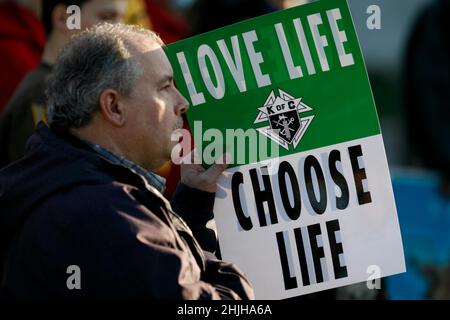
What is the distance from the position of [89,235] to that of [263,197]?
0.85m

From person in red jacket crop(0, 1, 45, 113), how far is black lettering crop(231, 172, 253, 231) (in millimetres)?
1901

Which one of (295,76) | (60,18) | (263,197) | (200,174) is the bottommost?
(263,197)

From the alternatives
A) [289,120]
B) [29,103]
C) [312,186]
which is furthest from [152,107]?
[29,103]

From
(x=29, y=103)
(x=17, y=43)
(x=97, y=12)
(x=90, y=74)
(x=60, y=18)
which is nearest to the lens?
(x=90, y=74)

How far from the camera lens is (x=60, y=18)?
513 centimetres

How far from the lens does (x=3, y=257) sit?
3.41m

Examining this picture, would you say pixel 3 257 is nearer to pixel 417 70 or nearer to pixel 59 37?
pixel 59 37

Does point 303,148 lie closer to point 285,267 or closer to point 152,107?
point 285,267

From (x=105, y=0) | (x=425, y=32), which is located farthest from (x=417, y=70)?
(x=105, y=0)

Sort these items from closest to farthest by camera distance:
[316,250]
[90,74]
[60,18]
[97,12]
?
1. [90,74]
2. [316,250]
3. [60,18]
4. [97,12]

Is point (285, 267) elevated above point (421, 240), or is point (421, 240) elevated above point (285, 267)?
point (421, 240)

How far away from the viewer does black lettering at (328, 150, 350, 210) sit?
388 cm

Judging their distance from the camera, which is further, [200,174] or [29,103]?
[29,103]

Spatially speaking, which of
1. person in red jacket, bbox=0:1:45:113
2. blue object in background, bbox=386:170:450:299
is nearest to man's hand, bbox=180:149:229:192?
person in red jacket, bbox=0:1:45:113
